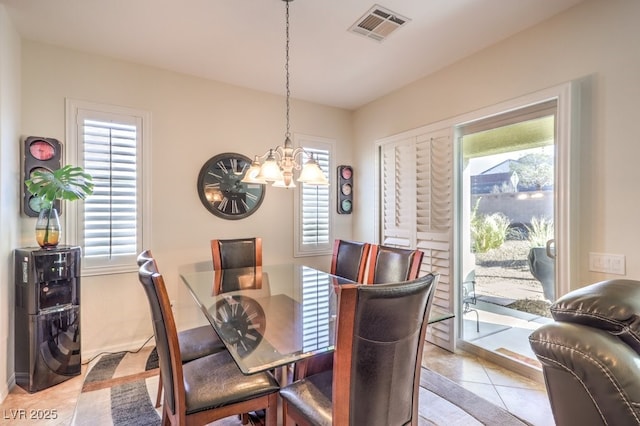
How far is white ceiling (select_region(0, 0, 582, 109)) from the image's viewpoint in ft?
6.98

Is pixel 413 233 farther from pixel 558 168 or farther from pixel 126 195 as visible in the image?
pixel 126 195

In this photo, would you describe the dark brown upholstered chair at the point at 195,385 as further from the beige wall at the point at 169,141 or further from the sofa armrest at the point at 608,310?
the beige wall at the point at 169,141

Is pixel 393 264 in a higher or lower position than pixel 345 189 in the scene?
lower

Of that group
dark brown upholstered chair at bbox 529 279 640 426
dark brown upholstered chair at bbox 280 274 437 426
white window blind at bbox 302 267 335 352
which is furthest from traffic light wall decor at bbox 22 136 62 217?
dark brown upholstered chair at bbox 529 279 640 426

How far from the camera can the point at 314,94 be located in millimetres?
3725

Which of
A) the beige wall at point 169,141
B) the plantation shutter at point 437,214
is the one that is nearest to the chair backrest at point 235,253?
the beige wall at point 169,141

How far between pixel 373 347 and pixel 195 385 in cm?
93

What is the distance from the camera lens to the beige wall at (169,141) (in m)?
2.62

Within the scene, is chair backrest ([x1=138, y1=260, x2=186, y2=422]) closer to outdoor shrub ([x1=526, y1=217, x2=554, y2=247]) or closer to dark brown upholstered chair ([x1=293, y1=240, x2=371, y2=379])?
dark brown upholstered chair ([x1=293, y1=240, x2=371, y2=379])

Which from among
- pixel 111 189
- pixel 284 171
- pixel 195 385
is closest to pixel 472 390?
pixel 195 385

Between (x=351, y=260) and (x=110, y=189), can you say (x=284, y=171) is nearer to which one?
(x=351, y=260)

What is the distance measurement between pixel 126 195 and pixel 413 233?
115 inches

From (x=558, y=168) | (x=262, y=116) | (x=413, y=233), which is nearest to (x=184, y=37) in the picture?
(x=262, y=116)

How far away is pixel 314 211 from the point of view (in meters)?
3.96
